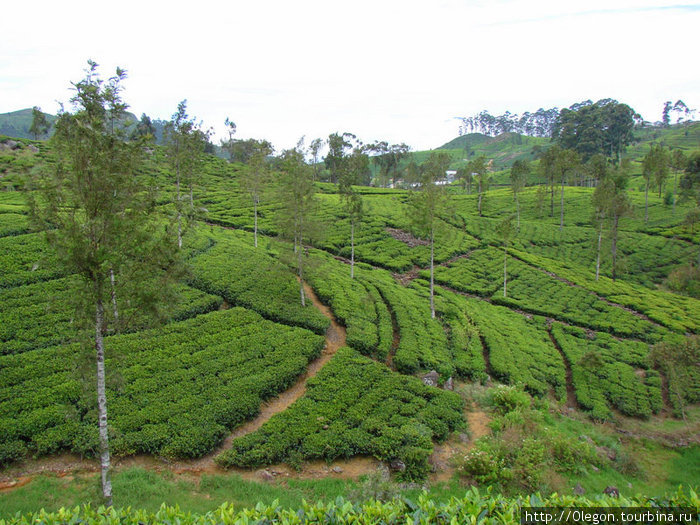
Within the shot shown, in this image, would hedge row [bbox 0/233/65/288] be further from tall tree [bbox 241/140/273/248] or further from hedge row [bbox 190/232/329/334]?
tall tree [bbox 241/140/273/248]

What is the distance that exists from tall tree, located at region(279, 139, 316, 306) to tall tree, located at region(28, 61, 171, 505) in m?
14.1

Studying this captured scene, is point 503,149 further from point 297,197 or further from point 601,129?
point 297,197

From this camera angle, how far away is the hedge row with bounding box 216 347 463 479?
13172 millimetres

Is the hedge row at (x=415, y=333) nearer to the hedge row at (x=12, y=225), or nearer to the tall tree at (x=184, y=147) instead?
the tall tree at (x=184, y=147)

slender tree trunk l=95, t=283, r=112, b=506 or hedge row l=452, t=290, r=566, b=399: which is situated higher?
slender tree trunk l=95, t=283, r=112, b=506

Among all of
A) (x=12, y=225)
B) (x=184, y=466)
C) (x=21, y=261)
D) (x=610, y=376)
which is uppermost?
(x=12, y=225)

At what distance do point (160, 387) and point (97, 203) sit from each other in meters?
8.73

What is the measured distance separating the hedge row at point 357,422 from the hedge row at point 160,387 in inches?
56.9

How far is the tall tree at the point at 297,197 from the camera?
936 inches

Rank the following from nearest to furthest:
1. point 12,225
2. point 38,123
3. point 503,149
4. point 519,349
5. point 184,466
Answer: point 184,466, point 519,349, point 12,225, point 38,123, point 503,149

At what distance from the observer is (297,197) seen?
24.0 metres

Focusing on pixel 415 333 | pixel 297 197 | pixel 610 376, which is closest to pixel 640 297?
pixel 610 376

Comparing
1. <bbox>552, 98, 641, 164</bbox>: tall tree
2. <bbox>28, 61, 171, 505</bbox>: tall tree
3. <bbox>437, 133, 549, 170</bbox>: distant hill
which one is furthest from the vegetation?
<bbox>437, 133, 549, 170</bbox>: distant hill

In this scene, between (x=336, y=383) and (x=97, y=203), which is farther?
(x=336, y=383)
